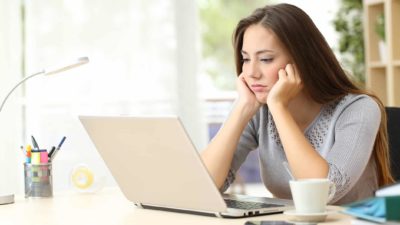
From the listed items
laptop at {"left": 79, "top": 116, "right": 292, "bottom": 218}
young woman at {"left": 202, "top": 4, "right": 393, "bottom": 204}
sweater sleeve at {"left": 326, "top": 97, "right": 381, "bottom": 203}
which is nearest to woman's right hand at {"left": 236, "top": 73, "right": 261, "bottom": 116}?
young woman at {"left": 202, "top": 4, "right": 393, "bottom": 204}

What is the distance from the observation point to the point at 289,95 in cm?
235

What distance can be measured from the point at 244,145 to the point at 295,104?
0.22m

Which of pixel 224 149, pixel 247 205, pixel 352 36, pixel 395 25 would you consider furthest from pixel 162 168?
pixel 352 36

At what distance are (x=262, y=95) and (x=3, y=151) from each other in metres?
2.22

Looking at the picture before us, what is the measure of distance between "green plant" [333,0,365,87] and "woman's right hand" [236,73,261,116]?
2.76m

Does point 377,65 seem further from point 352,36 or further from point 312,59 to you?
point 312,59

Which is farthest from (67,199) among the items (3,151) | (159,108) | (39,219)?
(159,108)

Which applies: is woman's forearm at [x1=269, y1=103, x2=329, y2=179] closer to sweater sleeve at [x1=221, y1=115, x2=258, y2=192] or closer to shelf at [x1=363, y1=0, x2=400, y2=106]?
sweater sleeve at [x1=221, y1=115, x2=258, y2=192]

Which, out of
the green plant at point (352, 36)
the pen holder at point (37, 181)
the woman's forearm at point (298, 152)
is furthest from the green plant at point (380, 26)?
the pen holder at point (37, 181)

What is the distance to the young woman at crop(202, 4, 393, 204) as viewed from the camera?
2.29 metres

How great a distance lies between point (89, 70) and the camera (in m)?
4.41

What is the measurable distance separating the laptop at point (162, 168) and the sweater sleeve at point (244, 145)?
1.21 feet

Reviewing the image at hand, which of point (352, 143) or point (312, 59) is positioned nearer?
point (352, 143)

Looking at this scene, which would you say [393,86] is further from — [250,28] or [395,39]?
[250,28]
